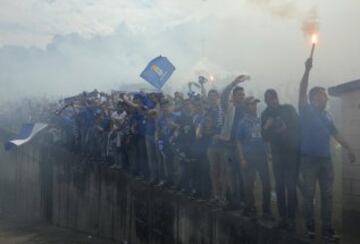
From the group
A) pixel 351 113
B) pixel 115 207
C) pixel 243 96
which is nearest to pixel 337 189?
pixel 351 113

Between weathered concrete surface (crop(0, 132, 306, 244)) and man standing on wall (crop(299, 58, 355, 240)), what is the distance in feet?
1.92

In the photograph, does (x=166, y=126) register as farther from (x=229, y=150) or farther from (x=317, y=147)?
(x=317, y=147)

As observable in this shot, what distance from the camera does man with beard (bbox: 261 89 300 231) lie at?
30.0ft

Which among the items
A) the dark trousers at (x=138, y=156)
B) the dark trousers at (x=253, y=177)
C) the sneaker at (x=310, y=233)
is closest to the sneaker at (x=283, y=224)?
the sneaker at (x=310, y=233)

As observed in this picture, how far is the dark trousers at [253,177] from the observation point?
32.8 feet

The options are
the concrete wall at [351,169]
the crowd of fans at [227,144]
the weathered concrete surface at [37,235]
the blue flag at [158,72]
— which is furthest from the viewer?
the weathered concrete surface at [37,235]

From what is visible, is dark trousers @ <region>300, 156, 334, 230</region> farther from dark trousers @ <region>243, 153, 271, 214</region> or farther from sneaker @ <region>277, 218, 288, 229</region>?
dark trousers @ <region>243, 153, 271, 214</region>

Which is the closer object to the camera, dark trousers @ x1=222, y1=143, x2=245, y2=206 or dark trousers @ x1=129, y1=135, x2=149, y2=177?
dark trousers @ x1=222, y1=143, x2=245, y2=206

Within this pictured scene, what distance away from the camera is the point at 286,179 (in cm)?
934

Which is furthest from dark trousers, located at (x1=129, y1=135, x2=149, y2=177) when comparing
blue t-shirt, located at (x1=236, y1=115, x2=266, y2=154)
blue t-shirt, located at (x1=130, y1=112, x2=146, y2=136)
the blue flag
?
blue t-shirt, located at (x1=236, y1=115, x2=266, y2=154)

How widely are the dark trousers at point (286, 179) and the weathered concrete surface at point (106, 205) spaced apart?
39 centimetres

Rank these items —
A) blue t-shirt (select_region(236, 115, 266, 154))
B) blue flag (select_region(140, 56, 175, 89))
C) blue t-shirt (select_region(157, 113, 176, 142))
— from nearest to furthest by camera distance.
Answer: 1. blue t-shirt (select_region(236, 115, 266, 154))
2. blue t-shirt (select_region(157, 113, 176, 142))
3. blue flag (select_region(140, 56, 175, 89))

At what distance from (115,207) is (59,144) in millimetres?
5934

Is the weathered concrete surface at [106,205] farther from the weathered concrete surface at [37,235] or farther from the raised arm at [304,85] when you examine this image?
the raised arm at [304,85]
